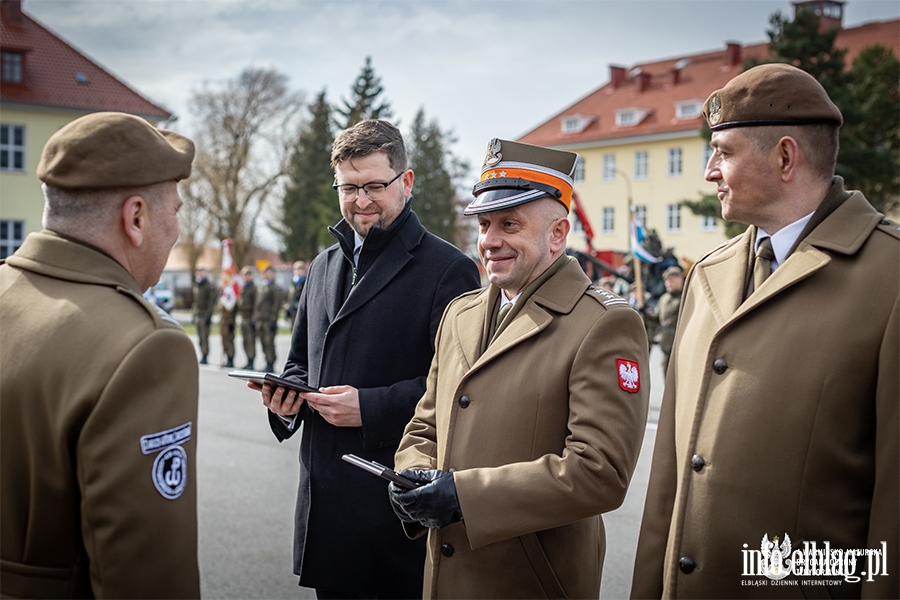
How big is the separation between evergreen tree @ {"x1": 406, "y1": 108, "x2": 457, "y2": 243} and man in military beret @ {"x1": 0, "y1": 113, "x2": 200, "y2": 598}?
171 ft

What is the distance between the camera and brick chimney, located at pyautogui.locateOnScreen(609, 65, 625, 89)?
5819 centimetres

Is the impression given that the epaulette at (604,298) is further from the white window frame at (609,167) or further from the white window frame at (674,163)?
the white window frame at (609,167)

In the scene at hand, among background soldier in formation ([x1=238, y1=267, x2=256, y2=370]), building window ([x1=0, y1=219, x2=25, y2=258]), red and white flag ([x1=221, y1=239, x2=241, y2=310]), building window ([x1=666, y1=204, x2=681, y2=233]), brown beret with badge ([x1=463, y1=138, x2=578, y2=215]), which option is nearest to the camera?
brown beret with badge ([x1=463, y1=138, x2=578, y2=215])

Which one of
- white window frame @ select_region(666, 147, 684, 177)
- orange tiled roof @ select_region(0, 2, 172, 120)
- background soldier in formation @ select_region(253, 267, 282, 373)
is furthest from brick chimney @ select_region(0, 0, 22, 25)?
white window frame @ select_region(666, 147, 684, 177)

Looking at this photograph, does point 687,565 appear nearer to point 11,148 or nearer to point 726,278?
point 726,278

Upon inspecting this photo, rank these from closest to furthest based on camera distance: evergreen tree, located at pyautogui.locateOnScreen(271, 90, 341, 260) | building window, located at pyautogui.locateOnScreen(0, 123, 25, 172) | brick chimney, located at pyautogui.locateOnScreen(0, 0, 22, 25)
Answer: building window, located at pyautogui.locateOnScreen(0, 123, 25, 172), brick chimney, located at pyautogui.locateOnScreen(0, 0, 22, 25), evergreen tree, located at pyautogui.locateOnScreen(271, 90, 341, 260)

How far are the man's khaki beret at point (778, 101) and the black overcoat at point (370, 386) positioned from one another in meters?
1.51

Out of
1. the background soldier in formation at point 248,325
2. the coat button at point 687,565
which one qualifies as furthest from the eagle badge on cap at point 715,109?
the background soldier in formation at point 248,325

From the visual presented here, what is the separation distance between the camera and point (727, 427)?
2.33 m

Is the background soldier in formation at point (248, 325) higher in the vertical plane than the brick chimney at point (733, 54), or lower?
lower

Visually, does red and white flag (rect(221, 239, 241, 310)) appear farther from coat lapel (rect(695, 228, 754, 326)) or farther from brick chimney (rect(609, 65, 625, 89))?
brick chimney (rect(609, 65, 625, 89))

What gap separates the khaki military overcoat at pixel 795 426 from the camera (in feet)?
7.04

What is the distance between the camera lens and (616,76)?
192ft

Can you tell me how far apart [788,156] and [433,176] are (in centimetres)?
5553
